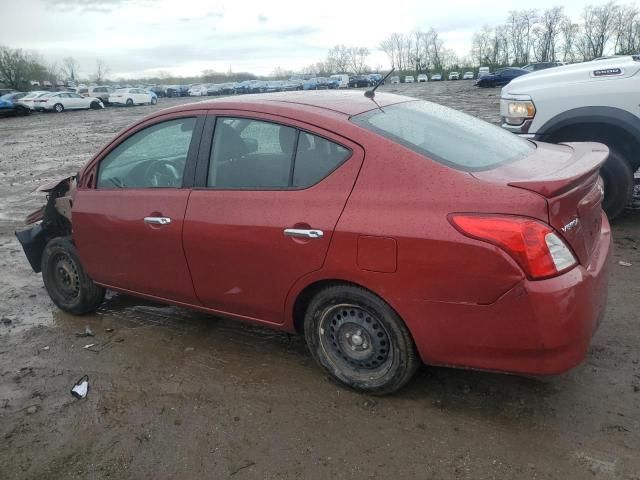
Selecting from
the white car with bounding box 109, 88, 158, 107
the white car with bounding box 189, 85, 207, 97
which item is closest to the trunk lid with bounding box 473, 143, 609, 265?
the white car with bounding box 109, 88, 158, 107

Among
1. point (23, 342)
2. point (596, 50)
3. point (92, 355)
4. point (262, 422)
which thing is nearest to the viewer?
point (262, 422)

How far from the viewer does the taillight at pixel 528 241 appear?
233cm

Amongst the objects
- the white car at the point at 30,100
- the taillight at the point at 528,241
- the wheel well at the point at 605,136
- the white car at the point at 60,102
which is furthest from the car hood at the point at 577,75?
the white car at the point at 60,102

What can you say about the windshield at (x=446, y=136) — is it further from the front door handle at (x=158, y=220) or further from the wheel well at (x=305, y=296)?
the front door handle at (x=158, y=220)

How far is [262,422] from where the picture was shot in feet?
9.53

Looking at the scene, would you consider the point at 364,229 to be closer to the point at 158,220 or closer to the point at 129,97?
the point at 158,220

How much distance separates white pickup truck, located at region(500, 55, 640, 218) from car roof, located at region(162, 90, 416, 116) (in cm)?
247

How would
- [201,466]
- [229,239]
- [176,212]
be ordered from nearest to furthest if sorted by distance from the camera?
[201,466], [229,239], [176,212]

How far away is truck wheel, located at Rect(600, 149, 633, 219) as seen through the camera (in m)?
5.26

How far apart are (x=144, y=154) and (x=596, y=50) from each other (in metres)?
107

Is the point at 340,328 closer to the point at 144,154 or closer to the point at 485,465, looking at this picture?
the point at 485,465

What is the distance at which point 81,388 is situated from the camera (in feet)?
11.1

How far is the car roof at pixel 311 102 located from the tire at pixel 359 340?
3.51ft

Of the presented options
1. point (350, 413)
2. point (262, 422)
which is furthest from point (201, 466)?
point (350, 413)
